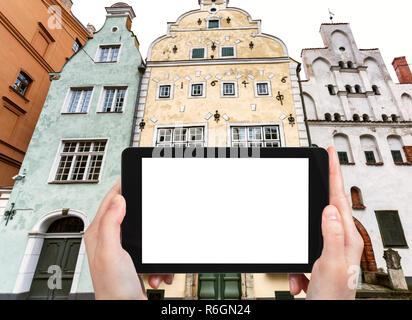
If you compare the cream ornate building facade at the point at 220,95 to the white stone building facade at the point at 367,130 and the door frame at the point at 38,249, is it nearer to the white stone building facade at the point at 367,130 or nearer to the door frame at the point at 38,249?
the door frame at the point at 38,249

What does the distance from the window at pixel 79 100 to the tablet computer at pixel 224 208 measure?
9.58 metres

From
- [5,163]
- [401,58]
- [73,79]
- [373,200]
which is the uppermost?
[401,58]

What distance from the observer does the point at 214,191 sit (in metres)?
1.23

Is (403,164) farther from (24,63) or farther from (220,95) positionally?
(24,63)

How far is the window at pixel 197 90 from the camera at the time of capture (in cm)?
888

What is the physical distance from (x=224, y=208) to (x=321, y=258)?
70 centimetres

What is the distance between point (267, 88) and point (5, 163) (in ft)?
42.4

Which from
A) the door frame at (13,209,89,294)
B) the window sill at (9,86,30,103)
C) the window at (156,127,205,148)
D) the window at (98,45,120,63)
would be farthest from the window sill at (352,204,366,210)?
the window sill at (9,86,30,103)

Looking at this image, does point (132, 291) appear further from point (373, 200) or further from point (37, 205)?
point (373, 200)

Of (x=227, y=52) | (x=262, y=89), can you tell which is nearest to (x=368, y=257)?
(x=262, y=89)

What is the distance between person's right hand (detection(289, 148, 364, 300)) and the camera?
1.19 m

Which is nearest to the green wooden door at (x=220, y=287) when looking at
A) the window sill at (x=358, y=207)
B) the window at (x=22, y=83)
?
the window sill at (x=358, y=207)

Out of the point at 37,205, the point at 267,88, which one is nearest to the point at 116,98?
the point at 37,205

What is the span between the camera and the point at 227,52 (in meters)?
9.82
